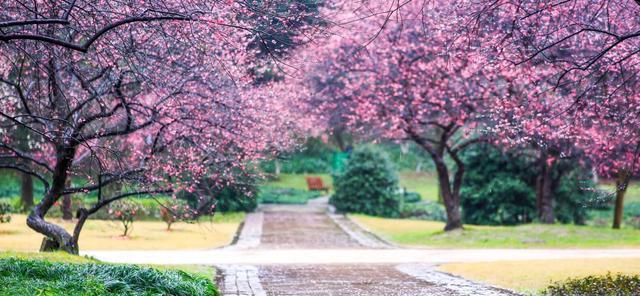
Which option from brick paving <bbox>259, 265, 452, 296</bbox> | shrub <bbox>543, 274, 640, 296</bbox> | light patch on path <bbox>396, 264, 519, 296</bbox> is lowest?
brick paving <bbox>259, 265, 452, 296</bbox>

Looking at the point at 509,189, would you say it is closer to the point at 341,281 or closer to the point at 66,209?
the point at 66,209

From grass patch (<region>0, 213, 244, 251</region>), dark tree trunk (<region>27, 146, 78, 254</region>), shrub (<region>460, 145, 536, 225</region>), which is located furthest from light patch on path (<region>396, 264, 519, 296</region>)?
shrub (<region>460, 145, 536, 225</region>)

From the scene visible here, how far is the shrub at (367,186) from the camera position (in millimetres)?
34906

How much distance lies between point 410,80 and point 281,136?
15.3 feet

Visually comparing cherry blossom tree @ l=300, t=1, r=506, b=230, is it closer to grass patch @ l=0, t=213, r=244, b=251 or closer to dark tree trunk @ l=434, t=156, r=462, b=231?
dark tree trunk @ l=434, t=156, r=462, b=231

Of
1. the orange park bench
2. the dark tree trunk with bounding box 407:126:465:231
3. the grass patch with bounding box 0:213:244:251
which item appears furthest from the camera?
the orange park bench

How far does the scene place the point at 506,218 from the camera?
31.0m

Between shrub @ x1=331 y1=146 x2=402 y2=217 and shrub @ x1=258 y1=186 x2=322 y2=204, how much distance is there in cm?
419

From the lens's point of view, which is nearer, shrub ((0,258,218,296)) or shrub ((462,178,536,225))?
shrub ((0,258,218,296))

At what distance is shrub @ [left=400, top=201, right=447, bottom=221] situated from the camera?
36.3m

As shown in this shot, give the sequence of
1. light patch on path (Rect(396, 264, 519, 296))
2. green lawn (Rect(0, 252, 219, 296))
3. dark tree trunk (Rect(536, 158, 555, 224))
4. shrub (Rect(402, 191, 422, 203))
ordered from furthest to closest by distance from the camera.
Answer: shrub (Rect(402, 191, 422, 203)), dark tree trunk (Rect(536, 158, 555, 224)), light patch on path (Rect(396, 264, 519, 296)), green lawn (Rect(0, 252, 219, 296))

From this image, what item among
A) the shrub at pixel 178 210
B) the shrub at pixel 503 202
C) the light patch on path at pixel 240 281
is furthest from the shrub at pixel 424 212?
the light patch on path at pixel 240 281

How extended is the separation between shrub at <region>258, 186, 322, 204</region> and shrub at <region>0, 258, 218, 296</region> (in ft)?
91.1

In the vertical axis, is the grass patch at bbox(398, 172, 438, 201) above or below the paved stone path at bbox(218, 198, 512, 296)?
above
